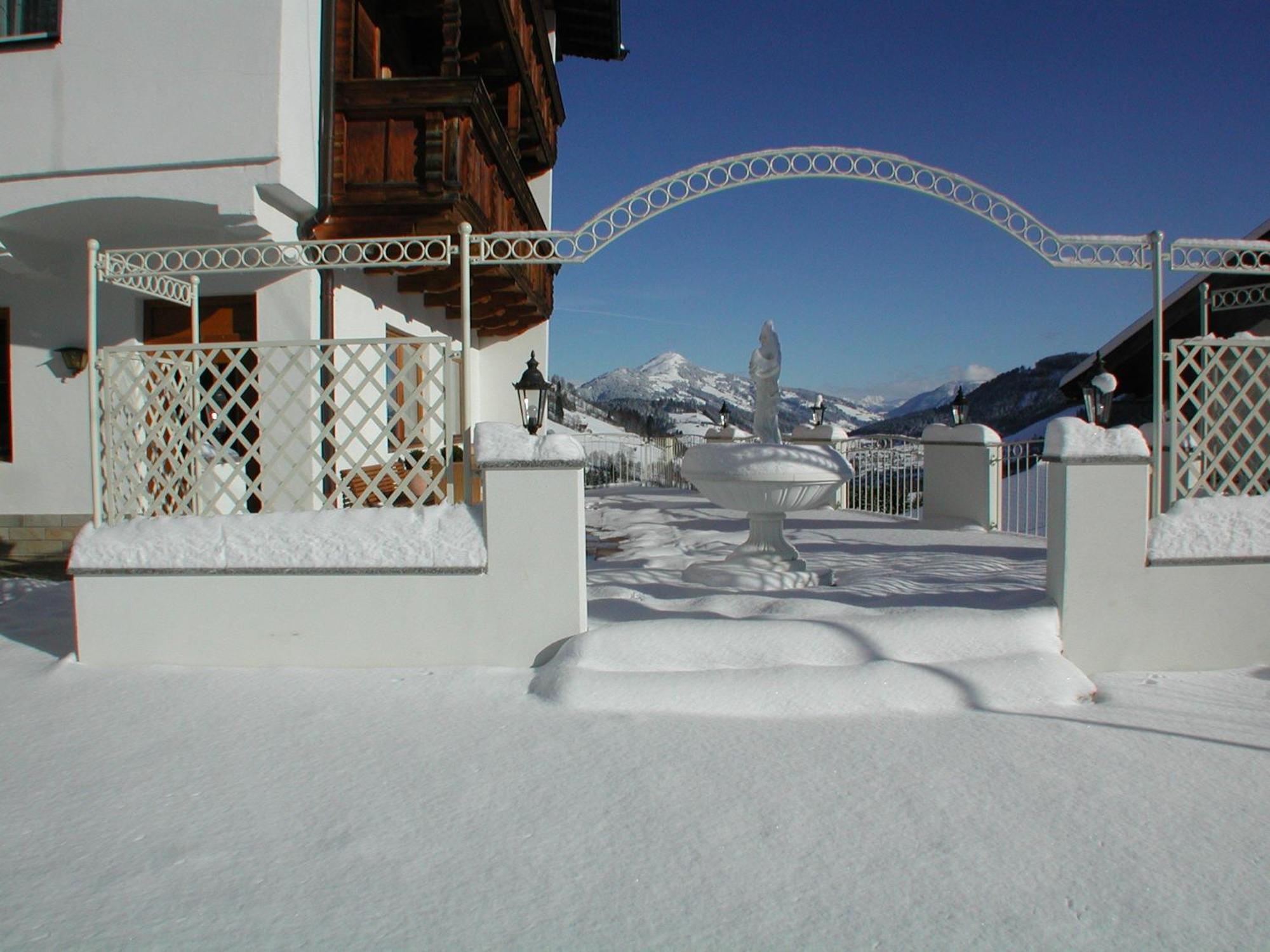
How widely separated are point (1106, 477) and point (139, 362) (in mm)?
4736

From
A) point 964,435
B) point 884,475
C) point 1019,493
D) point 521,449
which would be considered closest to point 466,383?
point 521,449

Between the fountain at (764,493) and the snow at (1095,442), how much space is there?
5.80 ft

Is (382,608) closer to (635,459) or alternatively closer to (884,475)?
(884,475)

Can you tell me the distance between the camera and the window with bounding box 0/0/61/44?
6.36 m

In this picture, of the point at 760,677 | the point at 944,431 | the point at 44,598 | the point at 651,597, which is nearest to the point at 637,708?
the point at 760,677

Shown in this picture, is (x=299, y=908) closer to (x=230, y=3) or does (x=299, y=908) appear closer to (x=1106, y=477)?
(x=1106, y=477)

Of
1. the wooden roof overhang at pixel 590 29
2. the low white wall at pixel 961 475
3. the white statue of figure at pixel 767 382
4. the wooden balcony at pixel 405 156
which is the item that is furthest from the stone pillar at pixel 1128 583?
the wooden roof overhang at pixel 590 29

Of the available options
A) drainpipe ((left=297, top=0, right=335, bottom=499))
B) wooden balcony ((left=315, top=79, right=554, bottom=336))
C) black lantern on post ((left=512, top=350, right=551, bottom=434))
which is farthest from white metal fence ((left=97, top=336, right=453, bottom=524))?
wooden balcony ((left=315, top=79, right=554, bottom=336))

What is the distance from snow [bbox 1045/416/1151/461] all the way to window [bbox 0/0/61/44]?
7742mm

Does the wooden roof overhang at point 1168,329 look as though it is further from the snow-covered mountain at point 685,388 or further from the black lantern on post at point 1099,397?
the snow-covered mountain at point 685,388

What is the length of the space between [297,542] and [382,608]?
0.51 meters

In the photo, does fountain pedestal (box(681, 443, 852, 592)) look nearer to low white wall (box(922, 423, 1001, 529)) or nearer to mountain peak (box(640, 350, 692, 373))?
low white wall (box(922, 423, 1001, 529))

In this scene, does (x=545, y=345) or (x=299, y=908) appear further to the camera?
(x=545, y=345)

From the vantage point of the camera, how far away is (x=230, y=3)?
6203mm
